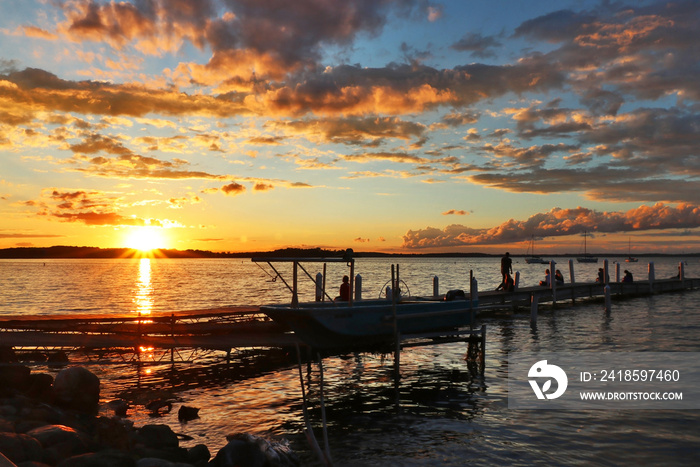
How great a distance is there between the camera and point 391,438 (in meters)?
12.2

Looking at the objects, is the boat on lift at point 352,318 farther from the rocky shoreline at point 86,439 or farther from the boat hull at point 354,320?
the rocky shoreline at point 86,439

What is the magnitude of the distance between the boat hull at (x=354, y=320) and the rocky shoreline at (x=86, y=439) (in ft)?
18.7

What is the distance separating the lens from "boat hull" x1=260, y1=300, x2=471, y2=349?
16844 millimetres

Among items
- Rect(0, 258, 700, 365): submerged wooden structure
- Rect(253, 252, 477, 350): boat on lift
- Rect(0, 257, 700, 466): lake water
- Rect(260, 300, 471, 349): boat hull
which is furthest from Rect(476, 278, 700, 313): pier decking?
Rect(0, 258, 700, 365): submerged wooden structure

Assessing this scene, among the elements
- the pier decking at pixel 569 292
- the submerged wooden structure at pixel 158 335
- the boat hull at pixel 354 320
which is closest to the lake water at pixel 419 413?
the submerged wooden structure at pixel 158 335

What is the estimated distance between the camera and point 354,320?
17703mm

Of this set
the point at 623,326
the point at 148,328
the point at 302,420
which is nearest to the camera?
the point at 302,420

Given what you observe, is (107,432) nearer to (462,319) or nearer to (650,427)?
(650,427)

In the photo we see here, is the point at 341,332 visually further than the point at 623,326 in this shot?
No

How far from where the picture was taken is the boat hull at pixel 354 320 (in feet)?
55.3

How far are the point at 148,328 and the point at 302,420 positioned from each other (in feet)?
34.5

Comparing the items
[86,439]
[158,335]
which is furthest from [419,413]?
[158,335]

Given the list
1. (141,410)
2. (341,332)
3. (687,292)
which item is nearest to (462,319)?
(341,332)

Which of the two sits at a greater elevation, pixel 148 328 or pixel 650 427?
pixel 148 328
